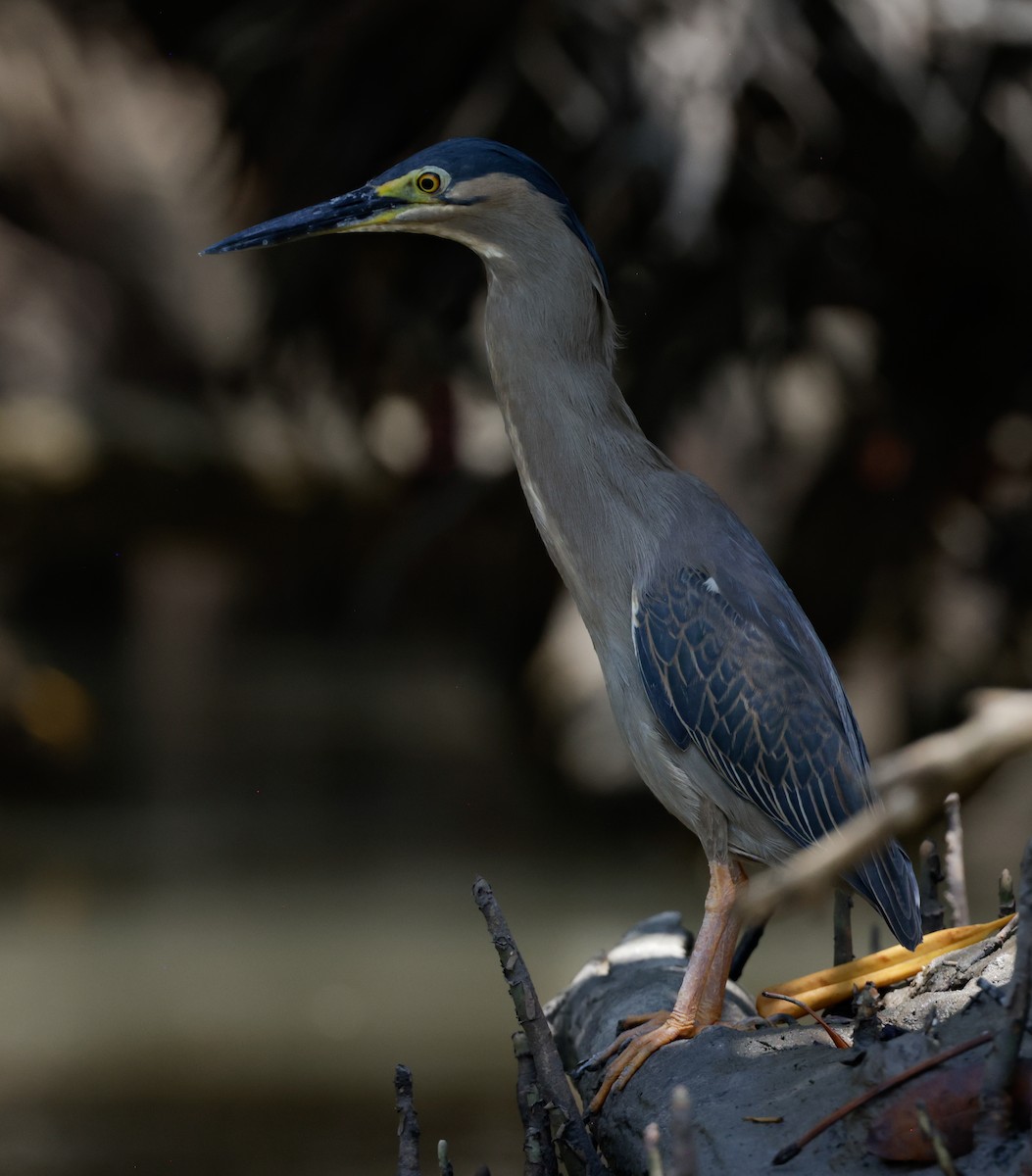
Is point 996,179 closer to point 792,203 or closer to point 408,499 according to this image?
point 792,203

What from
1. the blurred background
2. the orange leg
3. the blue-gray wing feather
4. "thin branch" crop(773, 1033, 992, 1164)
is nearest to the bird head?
the blue-gray wing feather

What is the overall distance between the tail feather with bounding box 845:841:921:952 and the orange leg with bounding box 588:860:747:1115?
5.5 inches

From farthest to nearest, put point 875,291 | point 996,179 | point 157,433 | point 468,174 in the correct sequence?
point 157,433 < point 875,291 < point 996,179 < point 468,174

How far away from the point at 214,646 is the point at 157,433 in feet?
2.58

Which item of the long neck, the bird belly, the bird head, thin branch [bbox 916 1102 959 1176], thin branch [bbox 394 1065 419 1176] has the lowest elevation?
thin branch [bbox 916 1102 959 1176]

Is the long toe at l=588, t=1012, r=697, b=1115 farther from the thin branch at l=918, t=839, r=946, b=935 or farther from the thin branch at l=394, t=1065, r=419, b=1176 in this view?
the thin branch at l=918, t=839, r=946, b=935

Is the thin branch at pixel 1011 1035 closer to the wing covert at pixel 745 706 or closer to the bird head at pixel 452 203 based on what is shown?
the wing covert at pixel 745 706

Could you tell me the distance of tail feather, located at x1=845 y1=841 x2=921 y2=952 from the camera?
158cm

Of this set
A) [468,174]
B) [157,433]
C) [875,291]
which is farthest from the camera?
[157,433]

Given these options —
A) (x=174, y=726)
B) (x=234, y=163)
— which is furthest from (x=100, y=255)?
(x=174, y=726)

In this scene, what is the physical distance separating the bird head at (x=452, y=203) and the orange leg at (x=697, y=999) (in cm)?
77

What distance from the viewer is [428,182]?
5.68 ft

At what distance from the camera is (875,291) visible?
4809 millimetres

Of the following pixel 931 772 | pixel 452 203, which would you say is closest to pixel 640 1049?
pixel 452 203
